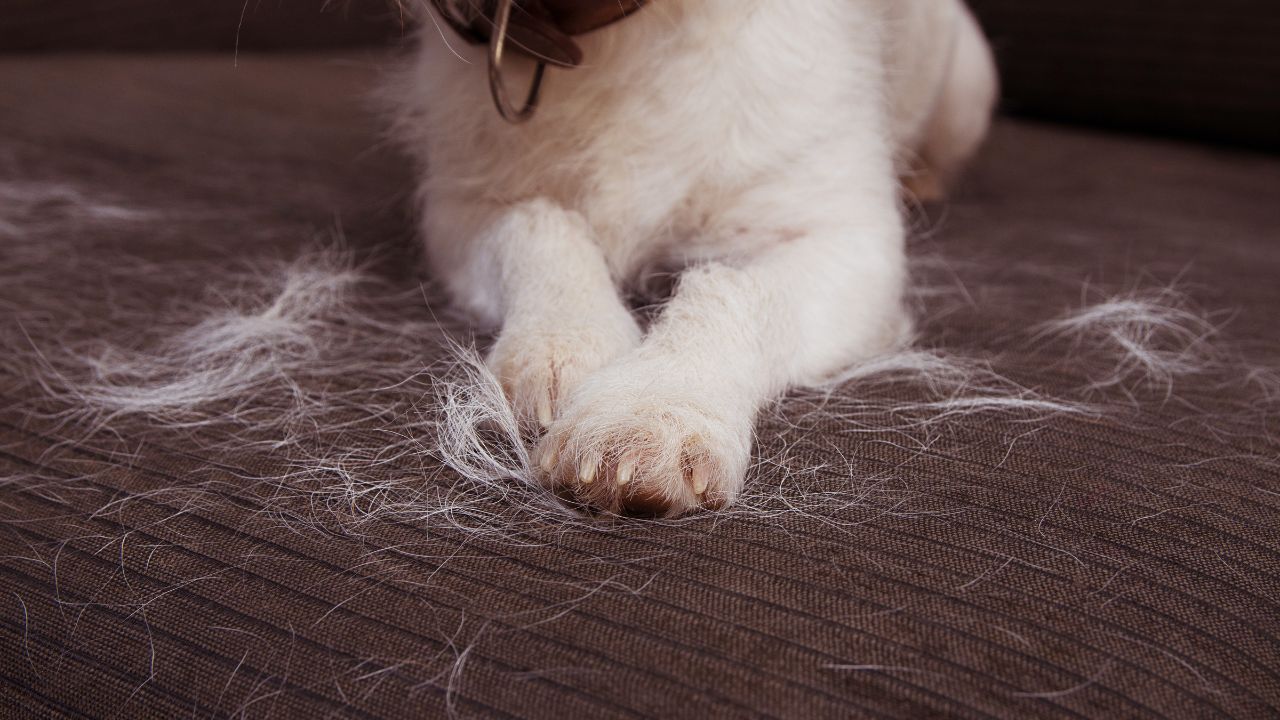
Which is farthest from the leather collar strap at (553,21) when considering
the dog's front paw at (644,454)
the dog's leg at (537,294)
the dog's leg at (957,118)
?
the dog's leg at (957,118)

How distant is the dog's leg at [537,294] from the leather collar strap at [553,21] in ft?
0.50

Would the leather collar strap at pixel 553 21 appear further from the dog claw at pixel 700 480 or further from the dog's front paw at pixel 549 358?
the dog claw at pixel 700 480

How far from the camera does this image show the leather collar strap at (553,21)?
29.9 inches

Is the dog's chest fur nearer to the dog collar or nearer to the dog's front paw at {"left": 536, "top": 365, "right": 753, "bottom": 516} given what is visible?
the dog collar

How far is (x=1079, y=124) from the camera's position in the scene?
2100 mm

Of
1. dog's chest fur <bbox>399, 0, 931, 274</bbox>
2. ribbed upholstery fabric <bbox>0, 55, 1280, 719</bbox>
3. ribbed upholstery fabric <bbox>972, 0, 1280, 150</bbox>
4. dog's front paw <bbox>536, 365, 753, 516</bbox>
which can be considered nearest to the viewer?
ribbed upholstery fabric <bbox>0, 55, 1280, 719</bbox>

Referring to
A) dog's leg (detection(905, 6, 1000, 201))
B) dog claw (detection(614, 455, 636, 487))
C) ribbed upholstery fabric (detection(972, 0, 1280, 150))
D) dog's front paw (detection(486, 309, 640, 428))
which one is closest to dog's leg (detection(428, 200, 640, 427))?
dog's front paw (detection(486, 309, 640, 428))

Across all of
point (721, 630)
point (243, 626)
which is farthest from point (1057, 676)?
point (243, 626)

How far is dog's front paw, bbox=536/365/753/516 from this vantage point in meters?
0.57

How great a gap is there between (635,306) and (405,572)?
42 centimetres

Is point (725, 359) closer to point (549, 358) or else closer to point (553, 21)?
point (549, 358)

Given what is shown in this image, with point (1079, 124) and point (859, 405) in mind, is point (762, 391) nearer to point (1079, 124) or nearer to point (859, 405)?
point (859, 405)

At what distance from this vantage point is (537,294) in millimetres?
788

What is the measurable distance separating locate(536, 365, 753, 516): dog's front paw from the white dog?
2 cm
